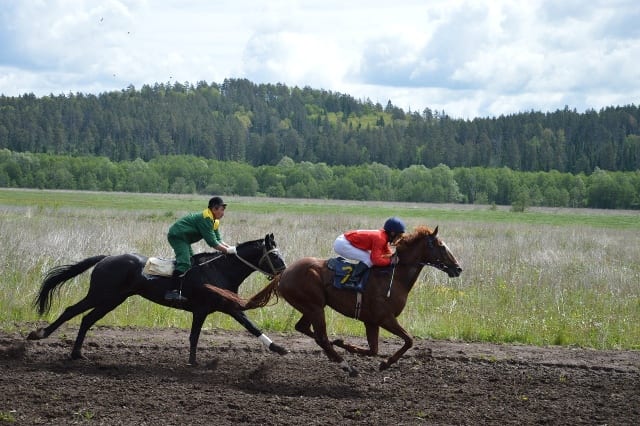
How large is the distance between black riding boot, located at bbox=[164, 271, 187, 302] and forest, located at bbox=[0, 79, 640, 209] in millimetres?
77147

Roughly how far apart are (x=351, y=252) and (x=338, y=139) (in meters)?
126

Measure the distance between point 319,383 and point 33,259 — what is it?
Answer: 970cm

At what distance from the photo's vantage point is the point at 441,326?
12.6 metres

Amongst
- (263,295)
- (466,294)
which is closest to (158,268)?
(263,295)

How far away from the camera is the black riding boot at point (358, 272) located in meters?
9.25

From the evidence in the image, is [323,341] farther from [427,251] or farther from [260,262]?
[427,251]

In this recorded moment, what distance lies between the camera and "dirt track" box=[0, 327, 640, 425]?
7395 millimetres

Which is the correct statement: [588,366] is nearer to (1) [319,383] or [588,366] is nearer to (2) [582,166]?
(1) [319,383]

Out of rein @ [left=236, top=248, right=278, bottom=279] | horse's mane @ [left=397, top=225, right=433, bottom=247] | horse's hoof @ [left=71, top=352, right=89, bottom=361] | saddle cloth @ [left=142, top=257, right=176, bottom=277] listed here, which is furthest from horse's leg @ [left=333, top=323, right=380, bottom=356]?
horse's hoof @ [left=71, top=352, right=89, bottom=361]

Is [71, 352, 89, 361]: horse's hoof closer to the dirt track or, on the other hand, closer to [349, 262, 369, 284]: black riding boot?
the dirt track

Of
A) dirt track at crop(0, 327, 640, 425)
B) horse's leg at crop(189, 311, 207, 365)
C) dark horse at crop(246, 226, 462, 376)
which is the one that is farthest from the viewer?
horse's leg at crop(189, 311, 207, 365)

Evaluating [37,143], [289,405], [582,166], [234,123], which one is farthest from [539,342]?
[234,123]

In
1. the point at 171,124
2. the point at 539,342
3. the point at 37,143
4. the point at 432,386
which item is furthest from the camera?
the point at 171,124

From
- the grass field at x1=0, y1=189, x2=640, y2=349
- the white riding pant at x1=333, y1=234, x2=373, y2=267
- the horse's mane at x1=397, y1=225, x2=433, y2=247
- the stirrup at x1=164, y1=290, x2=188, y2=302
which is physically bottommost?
the grass field at x1=0, y1=189, x2=640, y2=349
